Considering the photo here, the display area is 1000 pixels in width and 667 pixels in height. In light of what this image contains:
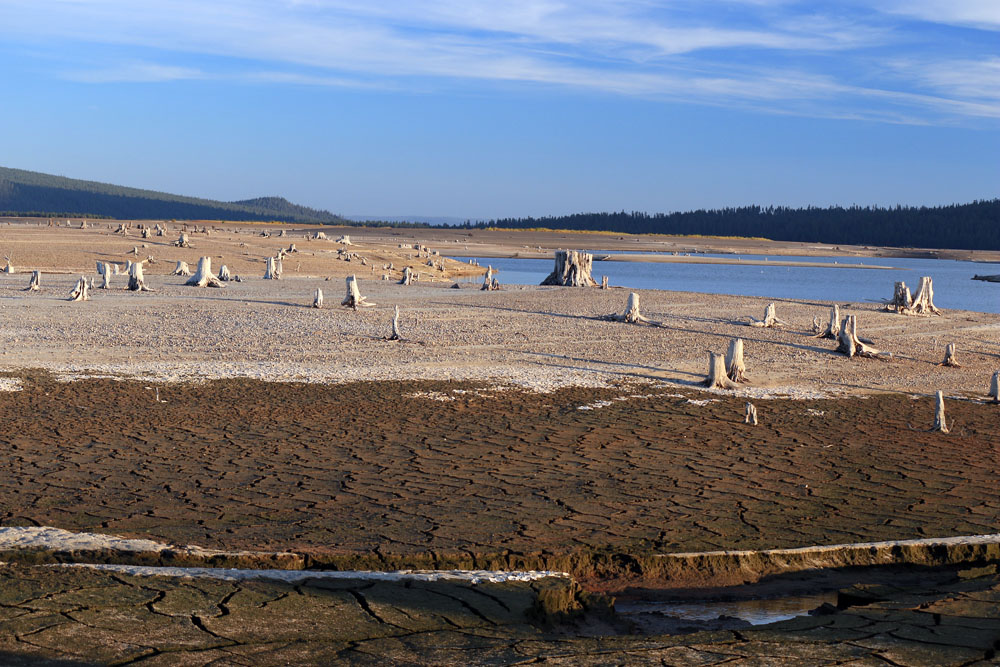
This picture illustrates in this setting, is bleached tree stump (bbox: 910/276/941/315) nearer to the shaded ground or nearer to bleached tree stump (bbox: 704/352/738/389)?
the shaded ground

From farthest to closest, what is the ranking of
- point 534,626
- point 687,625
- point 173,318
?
point 173,318 < point 687,625 < point 534,626

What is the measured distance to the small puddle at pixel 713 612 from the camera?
504 centimetres

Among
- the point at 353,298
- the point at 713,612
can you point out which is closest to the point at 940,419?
the point at 713,612

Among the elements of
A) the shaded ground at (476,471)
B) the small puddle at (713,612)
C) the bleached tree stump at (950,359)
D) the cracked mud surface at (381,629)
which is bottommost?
the small puddle at (713,612)

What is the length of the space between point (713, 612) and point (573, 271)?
23979 millimetres

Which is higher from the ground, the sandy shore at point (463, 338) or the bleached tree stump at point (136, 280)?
the bleached tree stump at point (136, 280)

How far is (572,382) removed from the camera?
1238cm

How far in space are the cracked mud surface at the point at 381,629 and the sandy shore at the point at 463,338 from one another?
7.11m

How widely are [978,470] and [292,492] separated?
578 centimetres

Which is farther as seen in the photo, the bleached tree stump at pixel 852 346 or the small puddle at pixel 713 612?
the bleached tree stump at pixel 852 346

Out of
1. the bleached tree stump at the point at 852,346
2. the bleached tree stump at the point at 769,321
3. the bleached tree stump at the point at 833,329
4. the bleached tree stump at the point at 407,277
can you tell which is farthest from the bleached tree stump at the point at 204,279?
the bleached tree stump at the point at 852,346

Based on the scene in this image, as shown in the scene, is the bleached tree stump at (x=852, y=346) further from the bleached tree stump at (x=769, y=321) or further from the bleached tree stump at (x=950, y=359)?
the bleached tree stump at (x=769, y=321)

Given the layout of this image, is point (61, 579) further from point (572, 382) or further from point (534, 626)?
point (572, 382)

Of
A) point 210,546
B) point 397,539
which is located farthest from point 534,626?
point 210,546
